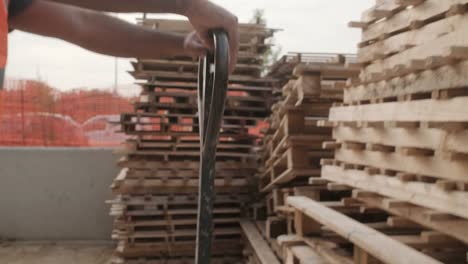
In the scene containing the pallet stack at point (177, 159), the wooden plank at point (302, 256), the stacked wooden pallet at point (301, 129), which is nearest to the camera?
the wooden plank at point (302, 256)

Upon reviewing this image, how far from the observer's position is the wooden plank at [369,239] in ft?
7.34

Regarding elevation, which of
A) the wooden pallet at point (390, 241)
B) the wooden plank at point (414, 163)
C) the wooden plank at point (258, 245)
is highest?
the wooden plank at point (414, 163)

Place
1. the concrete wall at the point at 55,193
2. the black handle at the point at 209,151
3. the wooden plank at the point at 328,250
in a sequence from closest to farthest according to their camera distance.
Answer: the black handle at the point at 209,151, the wooden plank at the point at 328,250, the concrete wall at the point at 55,193

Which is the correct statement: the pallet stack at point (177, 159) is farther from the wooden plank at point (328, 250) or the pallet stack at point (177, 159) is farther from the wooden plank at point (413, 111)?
the wooden plank at point (413, 111)

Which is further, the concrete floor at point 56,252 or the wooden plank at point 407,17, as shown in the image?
the concrete floor at point 56,252

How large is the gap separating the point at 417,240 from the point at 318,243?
3.21ft

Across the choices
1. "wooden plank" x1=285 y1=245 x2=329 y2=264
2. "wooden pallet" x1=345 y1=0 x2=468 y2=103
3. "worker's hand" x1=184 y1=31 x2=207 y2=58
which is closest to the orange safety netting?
"wooden plank" x1=285 y1=245 x2=329 y2=264

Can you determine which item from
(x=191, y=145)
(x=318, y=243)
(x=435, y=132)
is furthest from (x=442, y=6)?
(x=191, y=145)

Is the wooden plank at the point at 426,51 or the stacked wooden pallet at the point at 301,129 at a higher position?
the wooden plank at the point at 426,51

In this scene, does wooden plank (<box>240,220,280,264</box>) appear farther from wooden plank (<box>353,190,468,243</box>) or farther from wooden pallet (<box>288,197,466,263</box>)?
wooden plank (<box>353,190,468,243</box>)

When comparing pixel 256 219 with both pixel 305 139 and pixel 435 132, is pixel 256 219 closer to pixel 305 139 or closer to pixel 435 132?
pixel 305 139

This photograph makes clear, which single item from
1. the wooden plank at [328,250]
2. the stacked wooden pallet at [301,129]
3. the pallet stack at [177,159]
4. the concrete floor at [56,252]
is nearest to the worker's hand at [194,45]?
the wooden plank at [328,250]

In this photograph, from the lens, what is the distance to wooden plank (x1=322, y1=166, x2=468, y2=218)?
2.22 meters

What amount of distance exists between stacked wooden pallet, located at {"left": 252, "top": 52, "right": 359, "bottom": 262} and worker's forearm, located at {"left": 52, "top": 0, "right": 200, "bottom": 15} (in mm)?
3336
